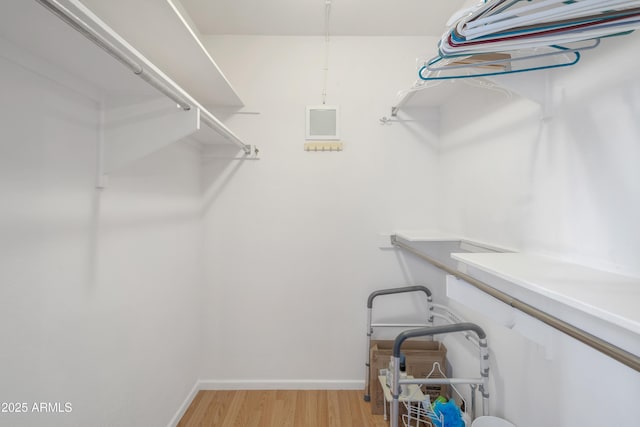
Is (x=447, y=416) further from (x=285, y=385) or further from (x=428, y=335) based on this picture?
(x=285, y=385)

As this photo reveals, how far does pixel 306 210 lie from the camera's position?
80.0 inches

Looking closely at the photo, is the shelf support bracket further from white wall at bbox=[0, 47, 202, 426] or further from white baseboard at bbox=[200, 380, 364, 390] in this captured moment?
white baseboard at bbox=[200, 380, 364, 390]

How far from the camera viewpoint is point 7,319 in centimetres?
76

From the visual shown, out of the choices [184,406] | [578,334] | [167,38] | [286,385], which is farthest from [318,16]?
[184,406]

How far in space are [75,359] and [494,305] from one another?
1498 mm

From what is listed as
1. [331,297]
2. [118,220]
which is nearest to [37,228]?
[118,220]

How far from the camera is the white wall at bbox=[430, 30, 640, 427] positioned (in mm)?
800

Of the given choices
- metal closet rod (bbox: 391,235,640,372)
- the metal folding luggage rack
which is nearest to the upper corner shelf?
metal closet rod (bbox: 391,235,640,372)

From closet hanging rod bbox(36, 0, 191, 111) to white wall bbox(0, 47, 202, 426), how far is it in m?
0.32

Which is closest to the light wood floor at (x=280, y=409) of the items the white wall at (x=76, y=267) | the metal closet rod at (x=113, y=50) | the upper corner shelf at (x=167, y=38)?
the white wall at (x=76, y=267)

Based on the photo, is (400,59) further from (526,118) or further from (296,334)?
(296,334)

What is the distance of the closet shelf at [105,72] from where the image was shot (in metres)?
0.63

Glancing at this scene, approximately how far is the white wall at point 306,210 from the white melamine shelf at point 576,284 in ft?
3.57

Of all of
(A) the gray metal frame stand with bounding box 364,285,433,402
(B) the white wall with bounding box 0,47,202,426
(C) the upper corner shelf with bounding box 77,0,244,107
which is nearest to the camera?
(B) the white wall with bounding box 0,47,202,426
